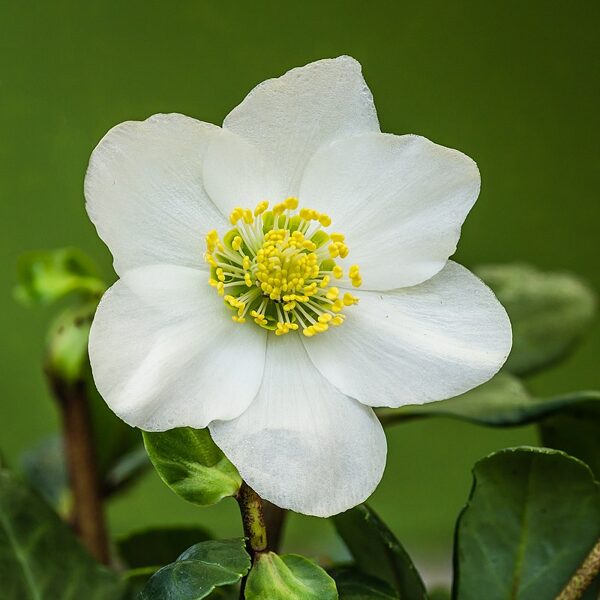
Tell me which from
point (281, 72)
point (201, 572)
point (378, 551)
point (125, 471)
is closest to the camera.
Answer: point (201, 572)

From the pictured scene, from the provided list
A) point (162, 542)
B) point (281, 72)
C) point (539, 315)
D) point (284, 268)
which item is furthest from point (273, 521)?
point (281, 72)

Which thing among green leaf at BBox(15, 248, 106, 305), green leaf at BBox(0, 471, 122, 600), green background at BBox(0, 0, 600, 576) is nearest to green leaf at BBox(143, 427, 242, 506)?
green leaf at BBox(0, 471, 122, 600)

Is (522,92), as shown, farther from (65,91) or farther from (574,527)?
(574,527)

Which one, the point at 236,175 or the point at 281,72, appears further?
the point at 281,72

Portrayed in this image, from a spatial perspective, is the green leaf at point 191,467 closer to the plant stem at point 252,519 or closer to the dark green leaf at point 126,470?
the plant stem at point 252,519

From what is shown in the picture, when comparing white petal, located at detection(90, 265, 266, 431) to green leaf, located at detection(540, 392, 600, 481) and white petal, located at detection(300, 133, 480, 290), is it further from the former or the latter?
green leaf, located at detection(540, 392, 600, 481)

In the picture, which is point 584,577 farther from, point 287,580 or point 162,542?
point 162,542
